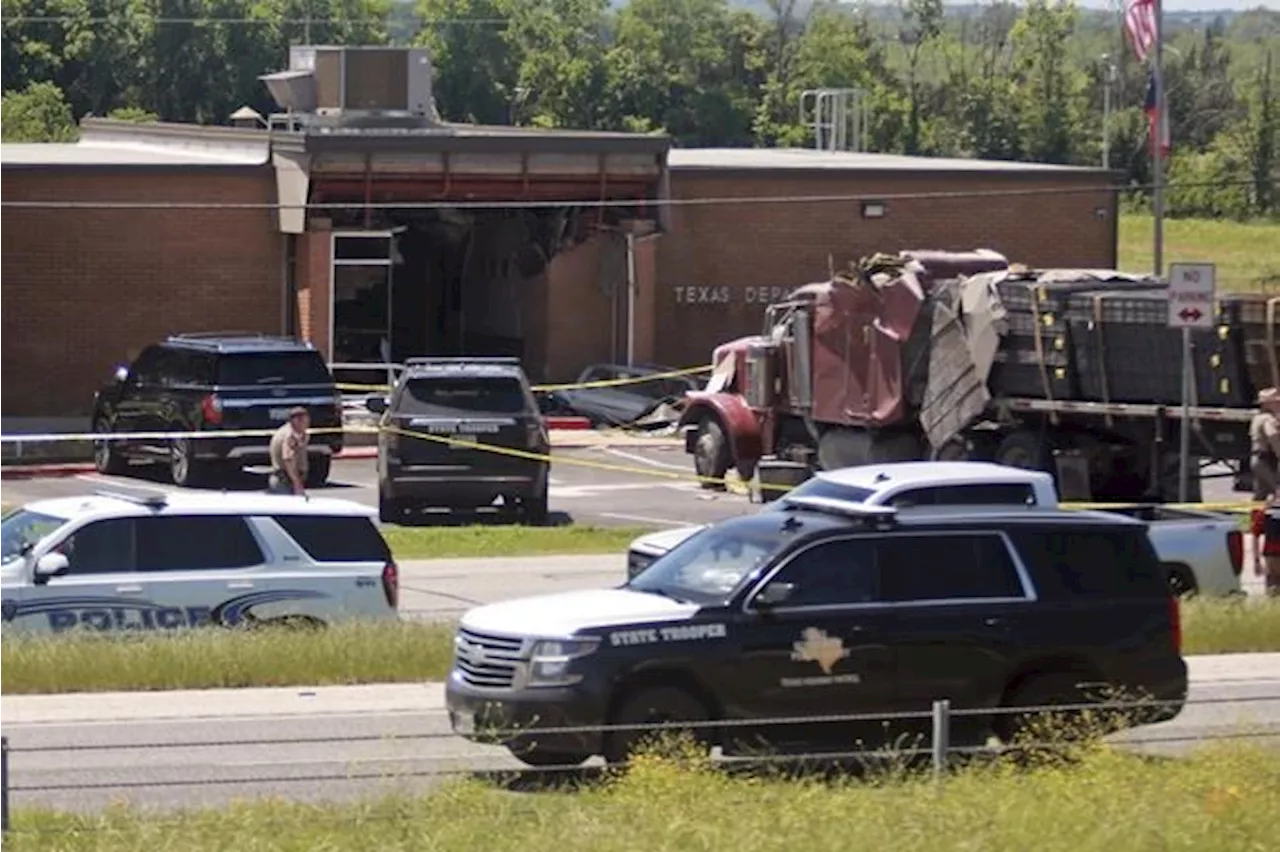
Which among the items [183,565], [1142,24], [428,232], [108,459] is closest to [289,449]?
[183,565]

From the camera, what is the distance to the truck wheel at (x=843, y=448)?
31453 millimetres

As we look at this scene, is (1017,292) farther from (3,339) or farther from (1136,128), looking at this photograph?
(1136,128)

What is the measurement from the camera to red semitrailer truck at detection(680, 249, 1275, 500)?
28469 mm

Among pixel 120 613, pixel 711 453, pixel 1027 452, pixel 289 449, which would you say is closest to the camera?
pixel 120 613

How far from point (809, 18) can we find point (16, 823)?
427ft

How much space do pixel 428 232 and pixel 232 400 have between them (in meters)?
16.8

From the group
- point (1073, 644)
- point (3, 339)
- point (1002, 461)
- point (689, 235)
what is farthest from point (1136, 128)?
point (1073, 644)

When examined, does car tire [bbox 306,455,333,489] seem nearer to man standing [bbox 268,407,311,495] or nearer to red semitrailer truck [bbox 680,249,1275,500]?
red semitrailer truck [bbox 680,249,1275,500]

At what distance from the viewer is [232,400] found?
3272cm

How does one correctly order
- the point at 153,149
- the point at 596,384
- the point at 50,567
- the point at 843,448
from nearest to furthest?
the point at 50,567
the point at 843,448
the point at 596,384
the point at 153,149

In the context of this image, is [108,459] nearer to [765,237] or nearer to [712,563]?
[765,237]

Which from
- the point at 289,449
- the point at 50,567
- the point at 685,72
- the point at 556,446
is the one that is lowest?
the point at 556,446

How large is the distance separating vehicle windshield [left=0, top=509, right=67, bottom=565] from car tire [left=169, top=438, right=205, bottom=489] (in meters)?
13.4

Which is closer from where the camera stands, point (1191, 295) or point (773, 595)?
point (773, 595)
